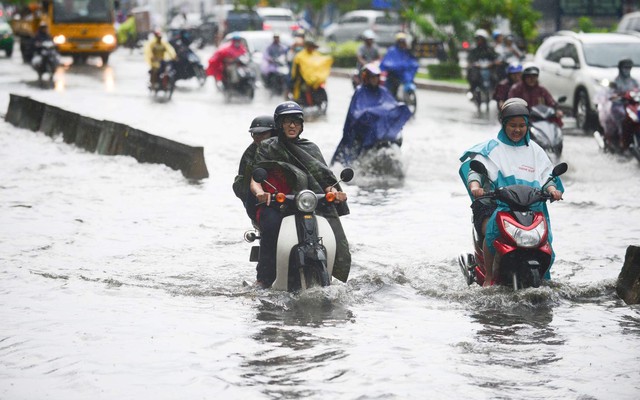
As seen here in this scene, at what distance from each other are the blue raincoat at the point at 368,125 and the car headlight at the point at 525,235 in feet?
24.1

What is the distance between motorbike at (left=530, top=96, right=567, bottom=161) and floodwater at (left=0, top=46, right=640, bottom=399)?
0.48 meters

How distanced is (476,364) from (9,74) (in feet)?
102

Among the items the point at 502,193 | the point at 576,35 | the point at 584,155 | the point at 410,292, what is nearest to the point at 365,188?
the point at 584,155

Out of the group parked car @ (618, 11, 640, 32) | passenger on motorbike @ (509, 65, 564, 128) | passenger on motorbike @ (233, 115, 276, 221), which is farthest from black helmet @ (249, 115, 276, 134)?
parked car @ (618, 11, 640, 32)

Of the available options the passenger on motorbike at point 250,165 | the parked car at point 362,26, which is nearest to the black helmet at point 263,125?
the passenger on motorbike at point 250,165

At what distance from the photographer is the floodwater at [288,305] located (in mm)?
6082

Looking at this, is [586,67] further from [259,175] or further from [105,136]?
[259,175]

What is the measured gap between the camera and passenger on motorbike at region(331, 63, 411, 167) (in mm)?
14719

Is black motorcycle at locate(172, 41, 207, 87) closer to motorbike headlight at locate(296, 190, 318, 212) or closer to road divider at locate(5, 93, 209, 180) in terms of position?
road divider at locate(5, 93, 209, 180)

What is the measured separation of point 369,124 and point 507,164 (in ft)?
22.6

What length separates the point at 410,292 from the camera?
846 cm

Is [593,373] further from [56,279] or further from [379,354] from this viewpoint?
[56,279]

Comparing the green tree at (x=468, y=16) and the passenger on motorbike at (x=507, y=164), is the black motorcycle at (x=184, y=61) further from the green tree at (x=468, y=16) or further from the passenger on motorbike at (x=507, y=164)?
the passenger on motorbike at (x=507, y=164)

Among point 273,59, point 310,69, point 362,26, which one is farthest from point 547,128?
point 362,26
